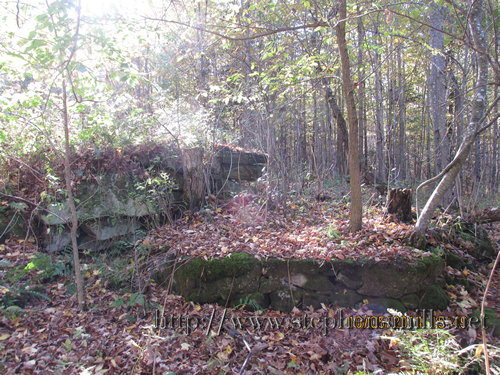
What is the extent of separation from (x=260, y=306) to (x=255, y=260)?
0.60 metres

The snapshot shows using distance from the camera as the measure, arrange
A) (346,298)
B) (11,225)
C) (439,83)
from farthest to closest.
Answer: (439,83) < (11,225) < (346,298)

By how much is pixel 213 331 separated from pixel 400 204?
142 inches

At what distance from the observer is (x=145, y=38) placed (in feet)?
12.4

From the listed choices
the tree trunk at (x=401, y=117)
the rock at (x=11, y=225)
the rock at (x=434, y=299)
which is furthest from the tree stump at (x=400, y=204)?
the rock at (x=11, y=225)

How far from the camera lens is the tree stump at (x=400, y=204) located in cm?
493

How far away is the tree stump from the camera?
4.93m

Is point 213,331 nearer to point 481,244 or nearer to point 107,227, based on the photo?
point 107,227

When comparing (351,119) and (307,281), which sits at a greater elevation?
(351,119)

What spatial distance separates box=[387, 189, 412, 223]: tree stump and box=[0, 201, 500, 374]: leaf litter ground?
272 millimetres

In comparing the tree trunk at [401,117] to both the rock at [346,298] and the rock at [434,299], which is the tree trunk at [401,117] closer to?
the rock at [434,299]

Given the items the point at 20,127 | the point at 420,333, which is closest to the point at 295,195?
the point at 420,333

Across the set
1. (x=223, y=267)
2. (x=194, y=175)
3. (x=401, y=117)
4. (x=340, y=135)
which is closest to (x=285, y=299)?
(x=223, y=267)

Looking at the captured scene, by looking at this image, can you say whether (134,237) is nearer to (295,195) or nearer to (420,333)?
(295,195)

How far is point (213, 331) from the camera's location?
3.53 meters
